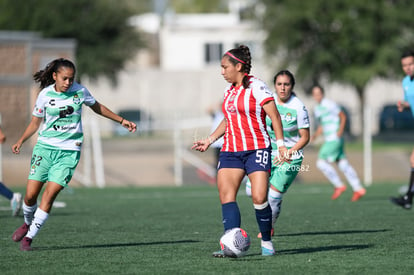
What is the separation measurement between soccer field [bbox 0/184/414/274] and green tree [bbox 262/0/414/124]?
2214 centimetres

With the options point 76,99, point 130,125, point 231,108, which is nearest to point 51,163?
point 76,99

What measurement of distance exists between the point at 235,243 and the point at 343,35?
3153cm

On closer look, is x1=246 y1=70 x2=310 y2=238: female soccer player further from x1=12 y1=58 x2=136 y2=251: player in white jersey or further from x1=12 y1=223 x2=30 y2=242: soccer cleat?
x1=12 y1=223 x2=30 y2=242: soccer cleat

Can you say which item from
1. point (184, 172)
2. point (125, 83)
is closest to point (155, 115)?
point (125, 83)

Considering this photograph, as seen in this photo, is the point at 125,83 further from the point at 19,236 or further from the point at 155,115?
the point at 19,236

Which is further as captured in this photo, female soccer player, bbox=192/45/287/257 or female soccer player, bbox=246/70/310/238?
female soccer player, bbox=246/70/310/238

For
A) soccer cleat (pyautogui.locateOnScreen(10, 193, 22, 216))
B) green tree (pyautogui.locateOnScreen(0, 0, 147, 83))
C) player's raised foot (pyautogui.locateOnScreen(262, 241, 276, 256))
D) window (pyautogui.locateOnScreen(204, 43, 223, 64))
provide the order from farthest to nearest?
window (pyautogui.locateOnScreen(204, 43, 223, 64)), green tree (pyautogui.locateOnScreen(0, 0, 147, 83)), soccer cleat (pyautogui.locateOnScreen(10, 193, 22, 216)), player's raised foot (pyautogui.locateOnScreen(262, 241, 276, 256))

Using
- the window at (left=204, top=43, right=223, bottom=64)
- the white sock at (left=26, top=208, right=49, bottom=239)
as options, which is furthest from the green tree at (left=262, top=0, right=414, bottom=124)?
the white sock at (left=26, top=208, right=49, bottom=239)

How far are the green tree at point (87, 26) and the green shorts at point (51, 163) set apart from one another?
4098 centimetres

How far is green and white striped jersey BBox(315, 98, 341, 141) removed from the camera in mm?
16859

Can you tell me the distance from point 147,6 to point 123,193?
95497 millimetres

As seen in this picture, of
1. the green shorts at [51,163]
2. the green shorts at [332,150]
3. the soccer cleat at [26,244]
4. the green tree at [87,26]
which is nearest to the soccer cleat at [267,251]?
the green shorts at [51,163]

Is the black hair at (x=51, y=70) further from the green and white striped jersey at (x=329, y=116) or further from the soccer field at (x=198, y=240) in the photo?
the green and white striped jersey at (x=329, y=116)

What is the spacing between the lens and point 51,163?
30.2ft
